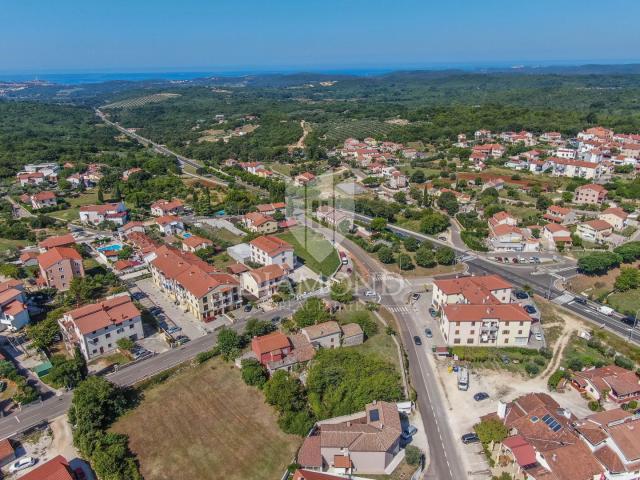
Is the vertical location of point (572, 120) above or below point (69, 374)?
above

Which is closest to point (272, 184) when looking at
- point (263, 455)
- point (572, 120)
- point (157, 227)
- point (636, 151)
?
point (157, 227)

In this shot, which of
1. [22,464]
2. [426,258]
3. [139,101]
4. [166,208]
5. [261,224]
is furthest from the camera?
[139,101]

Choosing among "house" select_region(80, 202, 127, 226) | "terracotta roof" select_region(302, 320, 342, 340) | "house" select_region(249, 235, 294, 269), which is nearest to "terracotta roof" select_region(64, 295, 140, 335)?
"terracotta roof" select_region(302, 320, 342, 340)

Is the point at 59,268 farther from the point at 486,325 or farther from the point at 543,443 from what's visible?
the point at 543,443

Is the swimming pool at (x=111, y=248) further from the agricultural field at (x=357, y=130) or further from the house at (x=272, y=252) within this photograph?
the agricultural field at (x=357, y=130)

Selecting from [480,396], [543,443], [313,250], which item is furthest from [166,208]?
[543,443]

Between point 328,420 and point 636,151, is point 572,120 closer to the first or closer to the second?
point 636,151
